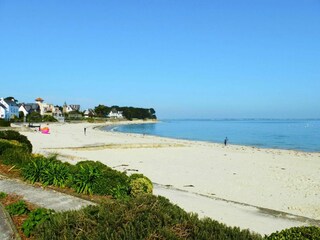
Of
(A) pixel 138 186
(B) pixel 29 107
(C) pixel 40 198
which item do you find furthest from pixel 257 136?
(B) pixel 29 107

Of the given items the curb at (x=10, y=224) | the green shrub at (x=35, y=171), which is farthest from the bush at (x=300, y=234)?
the green shrub at (x=35, y=171)

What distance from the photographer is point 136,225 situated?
12.8ft

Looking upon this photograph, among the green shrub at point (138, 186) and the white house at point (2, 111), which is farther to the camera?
the white house at point (2, 111)

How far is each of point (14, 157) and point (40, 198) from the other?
567cm

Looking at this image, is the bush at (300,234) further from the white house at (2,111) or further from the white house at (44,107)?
the white house at (44,107)

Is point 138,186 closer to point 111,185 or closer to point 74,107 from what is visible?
point 111,185

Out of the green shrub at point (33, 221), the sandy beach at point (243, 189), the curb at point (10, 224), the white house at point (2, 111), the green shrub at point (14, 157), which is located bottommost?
the sandy beach at point (243, 189)

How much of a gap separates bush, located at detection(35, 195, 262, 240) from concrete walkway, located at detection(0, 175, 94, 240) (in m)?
2.17

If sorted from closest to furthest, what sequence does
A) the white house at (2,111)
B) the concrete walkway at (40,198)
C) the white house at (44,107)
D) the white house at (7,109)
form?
the concrete walkway at (40,198) < the white house at (2,111) < the white house at (7,109) < the white house at (44,107)

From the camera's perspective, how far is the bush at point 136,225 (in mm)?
3762

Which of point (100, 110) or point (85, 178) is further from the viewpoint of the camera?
point (100, 110)

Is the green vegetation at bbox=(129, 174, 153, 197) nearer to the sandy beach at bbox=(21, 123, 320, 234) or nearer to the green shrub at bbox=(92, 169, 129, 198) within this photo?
the green shrub at bbox=(92, 169, 129, 198)

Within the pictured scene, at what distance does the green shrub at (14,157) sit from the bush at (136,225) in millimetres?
8745

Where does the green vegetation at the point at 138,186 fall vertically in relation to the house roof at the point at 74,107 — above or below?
below
